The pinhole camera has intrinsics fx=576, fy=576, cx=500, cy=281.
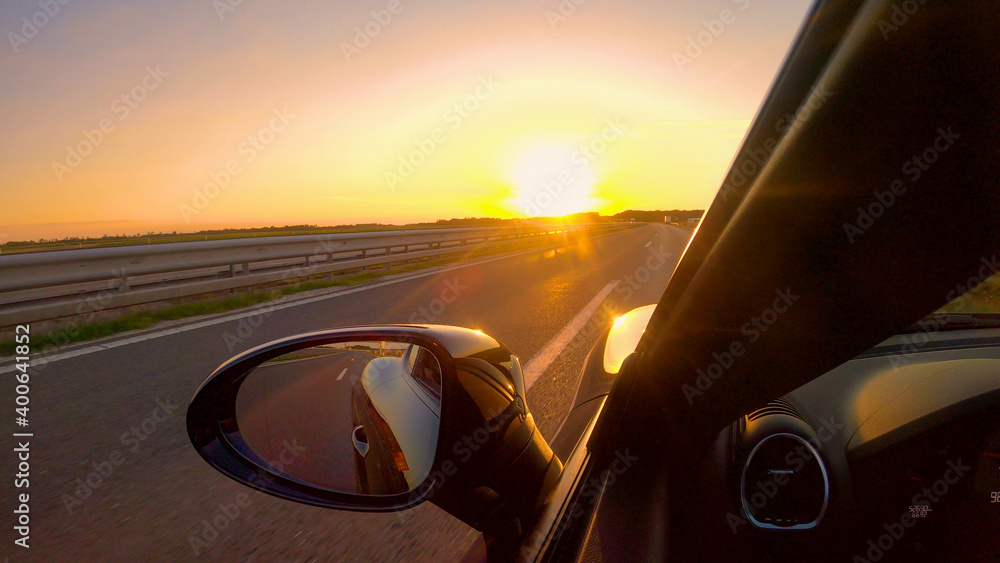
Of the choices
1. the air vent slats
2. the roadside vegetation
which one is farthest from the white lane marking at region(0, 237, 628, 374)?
the air vent slats

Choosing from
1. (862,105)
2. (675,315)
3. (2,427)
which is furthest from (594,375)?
(2,427)

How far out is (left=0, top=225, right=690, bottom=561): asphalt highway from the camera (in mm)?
2348

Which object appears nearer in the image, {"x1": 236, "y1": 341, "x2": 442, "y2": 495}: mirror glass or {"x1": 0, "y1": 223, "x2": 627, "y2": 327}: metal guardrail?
{"x1": 236, "y1": 341, "x2": 442, "y2": 495}: mirror glass

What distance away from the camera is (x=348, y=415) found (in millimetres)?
1568

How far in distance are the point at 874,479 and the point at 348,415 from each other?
4.17ft

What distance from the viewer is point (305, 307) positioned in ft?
27.5

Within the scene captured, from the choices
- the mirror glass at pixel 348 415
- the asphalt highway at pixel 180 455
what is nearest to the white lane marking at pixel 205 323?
the asphalt highway at pixel 180 455

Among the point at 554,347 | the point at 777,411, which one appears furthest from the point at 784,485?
the point at 554,347

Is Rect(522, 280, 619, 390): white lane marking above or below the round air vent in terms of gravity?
above

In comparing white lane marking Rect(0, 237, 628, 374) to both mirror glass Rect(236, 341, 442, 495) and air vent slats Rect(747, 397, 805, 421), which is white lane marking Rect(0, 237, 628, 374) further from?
air vent slats Rect(747, 397, 805, 421)

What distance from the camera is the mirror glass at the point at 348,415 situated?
1.37m

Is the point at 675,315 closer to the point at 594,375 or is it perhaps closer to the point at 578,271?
the point at 594,375

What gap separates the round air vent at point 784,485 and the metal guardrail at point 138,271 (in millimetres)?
7704

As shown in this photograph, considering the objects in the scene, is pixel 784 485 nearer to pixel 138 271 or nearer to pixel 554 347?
pixel 554 347
